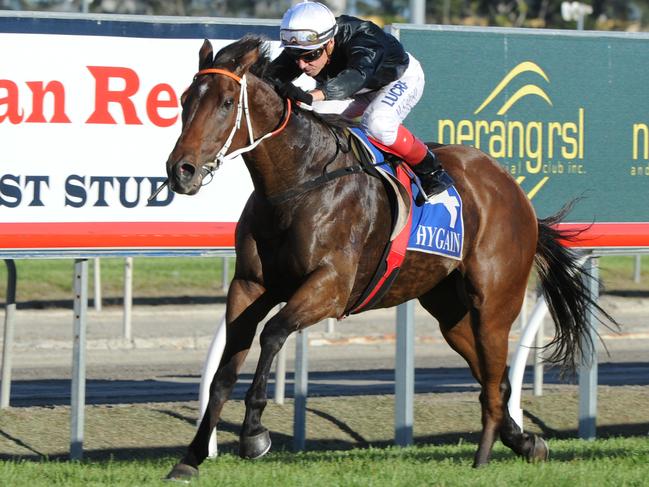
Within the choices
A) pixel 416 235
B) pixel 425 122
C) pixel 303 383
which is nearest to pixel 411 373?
pixel 303 383

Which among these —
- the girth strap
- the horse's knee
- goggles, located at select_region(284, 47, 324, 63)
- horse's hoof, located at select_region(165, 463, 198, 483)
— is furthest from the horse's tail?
horse's hoof, located at select_region(165, 463, 198, 483)

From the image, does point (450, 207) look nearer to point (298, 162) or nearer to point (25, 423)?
point (298, 162)

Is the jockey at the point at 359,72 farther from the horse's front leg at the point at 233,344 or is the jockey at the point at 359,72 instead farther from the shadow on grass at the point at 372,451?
the shadow on grass at the point at 372,451

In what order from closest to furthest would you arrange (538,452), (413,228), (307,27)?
(307,27) < (413,228) < (538,452)

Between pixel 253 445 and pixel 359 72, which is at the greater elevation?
pixel 359 72

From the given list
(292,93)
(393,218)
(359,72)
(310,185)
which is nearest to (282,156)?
(310,185)

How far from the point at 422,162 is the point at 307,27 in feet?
3.78

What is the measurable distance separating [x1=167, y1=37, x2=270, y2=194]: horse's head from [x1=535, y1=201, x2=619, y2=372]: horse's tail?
2.87m

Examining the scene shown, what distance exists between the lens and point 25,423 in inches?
380

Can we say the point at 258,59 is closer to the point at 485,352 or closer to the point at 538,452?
the point at 485,352

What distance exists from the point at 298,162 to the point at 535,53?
12.7 feet

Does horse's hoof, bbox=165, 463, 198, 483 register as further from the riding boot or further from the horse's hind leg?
the riding boot

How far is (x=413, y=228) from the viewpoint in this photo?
7.39 metres

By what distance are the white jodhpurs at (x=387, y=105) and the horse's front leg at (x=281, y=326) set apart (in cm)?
101
